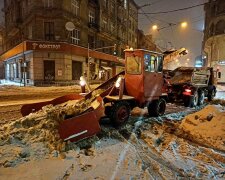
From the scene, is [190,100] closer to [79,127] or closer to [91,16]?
[79,127]

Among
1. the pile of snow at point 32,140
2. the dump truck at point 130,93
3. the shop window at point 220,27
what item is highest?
the shop window at point 220,27

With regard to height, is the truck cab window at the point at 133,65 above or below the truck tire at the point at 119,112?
above

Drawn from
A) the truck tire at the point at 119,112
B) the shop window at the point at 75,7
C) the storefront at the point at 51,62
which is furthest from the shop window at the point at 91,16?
the truck tire at the point at 119,112

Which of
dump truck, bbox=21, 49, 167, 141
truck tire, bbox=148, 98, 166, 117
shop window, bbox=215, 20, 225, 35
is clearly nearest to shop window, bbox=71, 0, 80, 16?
dump truck, bbox=21, 49, 167, 141

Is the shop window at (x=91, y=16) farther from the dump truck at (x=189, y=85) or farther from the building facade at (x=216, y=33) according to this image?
the building facade at (x=216, y=33)

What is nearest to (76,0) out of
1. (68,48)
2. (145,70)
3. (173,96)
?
(68,48)

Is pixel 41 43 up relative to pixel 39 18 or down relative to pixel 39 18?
down

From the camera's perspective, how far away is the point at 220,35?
4488cm

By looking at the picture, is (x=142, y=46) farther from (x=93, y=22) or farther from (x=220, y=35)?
(x=93, y=22)

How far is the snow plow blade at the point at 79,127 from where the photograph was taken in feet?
16.0

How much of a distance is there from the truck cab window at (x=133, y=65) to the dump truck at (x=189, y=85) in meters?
5.54

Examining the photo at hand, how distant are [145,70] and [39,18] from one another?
21979 mm

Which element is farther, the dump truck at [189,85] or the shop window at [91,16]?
the shop window at [91,16]

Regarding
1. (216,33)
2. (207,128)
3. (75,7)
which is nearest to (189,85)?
(207,128)
